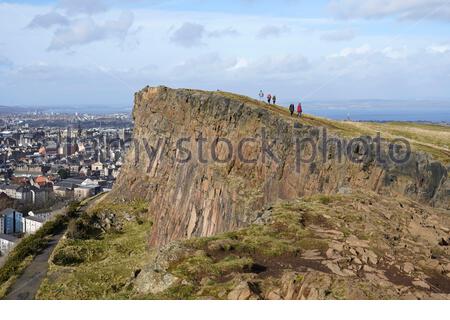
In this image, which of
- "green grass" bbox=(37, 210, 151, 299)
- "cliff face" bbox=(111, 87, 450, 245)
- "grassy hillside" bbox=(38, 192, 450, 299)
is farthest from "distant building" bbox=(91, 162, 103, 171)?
"grassy hillside" bbox=(38, 192, 450, 299)

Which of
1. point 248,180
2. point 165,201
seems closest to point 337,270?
point 248,180

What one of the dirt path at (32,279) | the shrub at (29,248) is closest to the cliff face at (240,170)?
the dirt path at (32,279)

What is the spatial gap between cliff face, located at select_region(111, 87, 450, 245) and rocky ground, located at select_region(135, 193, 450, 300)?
4.68 meters

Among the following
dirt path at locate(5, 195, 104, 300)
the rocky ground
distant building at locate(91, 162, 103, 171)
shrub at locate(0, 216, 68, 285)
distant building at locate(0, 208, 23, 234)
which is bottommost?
distant building at locate(0, 208, 23, 234)

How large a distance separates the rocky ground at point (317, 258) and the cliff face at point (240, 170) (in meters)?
4.68

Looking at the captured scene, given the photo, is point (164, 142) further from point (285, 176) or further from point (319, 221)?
point (319, 221)

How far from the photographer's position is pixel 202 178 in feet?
128

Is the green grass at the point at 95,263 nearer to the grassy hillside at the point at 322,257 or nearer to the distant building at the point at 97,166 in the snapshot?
the grassy hillside at the point at 322,257

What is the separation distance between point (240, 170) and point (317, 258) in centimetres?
2115

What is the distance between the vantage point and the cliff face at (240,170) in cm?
2647

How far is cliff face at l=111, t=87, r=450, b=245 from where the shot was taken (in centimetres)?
2647

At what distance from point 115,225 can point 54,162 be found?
150 m

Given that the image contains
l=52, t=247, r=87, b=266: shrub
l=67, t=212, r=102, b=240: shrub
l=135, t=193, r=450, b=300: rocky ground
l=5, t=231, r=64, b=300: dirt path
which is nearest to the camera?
l=135, t=193, r=450, b=300: rocky ground

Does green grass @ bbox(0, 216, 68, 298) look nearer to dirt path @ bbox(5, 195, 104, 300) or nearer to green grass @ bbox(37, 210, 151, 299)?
dirt path @ bbox(5, 195, 104, 300)
